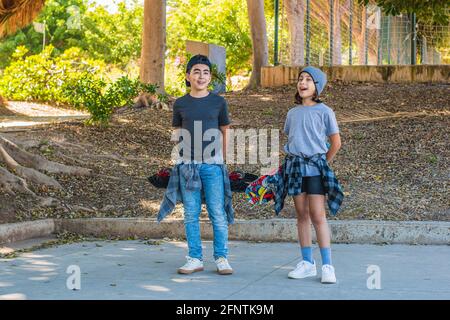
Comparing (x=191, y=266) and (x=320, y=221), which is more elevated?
(x=320, y=221)

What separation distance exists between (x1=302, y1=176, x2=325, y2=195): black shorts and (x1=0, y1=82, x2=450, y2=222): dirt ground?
2638mm

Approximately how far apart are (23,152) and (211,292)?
5.41 m

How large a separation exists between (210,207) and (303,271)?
0.89 metres

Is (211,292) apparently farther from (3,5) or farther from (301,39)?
(301,39)

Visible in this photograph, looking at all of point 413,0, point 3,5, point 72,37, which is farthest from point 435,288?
point 72,37

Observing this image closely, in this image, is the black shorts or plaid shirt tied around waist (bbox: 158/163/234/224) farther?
plaid shirt tied around waist (bbox: 158/163/234/224)

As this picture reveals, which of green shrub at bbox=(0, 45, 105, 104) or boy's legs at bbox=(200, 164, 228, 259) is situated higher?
green shrub at bbox=(0, 45, 105, 104)

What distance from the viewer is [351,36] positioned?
74.1ft

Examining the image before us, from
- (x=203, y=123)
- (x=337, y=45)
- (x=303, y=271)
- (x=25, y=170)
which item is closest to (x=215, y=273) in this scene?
(x=303, y=271)

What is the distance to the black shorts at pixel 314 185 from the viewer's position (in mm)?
6652

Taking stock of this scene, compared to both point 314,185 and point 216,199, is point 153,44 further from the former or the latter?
point 314,185

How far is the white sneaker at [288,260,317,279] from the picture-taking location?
670 centimetres

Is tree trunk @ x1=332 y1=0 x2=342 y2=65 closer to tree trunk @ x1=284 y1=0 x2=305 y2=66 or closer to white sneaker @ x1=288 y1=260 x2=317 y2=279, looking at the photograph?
tree trunk @ x1=284 y1=0 x2=305 y2=66

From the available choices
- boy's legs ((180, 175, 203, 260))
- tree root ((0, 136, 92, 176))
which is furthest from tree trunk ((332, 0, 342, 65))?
boy's legs ((180, 175, 203, 260))
